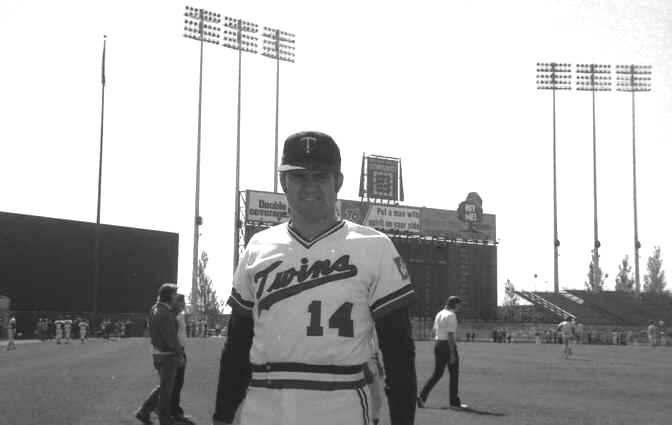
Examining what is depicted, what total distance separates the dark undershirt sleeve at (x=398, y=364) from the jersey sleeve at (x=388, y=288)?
35 mm

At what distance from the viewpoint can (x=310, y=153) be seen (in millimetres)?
3590

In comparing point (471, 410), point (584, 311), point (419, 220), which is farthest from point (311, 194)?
point (584, 311)

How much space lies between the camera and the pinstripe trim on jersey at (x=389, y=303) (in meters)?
3.41

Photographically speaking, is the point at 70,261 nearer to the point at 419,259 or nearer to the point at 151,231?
the point at 151,231

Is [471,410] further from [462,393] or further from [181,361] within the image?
[181,361]

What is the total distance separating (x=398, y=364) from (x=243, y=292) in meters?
0.78

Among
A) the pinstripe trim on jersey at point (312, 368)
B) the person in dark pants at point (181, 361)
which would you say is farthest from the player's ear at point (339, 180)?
the person in dark pants at point (181, 361)

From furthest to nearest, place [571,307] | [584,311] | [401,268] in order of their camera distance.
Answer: [571,307] → [584,311] → [401,268]

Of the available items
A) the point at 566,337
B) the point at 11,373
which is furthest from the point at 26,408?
the point at 566,337

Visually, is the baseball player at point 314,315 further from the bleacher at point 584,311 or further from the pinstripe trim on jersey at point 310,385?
the bleacher at point 584,311

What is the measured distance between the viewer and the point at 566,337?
33.9 metres

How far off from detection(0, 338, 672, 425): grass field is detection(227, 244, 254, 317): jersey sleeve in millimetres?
9239

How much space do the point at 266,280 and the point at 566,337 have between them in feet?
106

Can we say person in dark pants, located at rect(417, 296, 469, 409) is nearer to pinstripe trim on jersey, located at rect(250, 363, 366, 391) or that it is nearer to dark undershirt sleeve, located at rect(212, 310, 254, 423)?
dark undershirt sleeve, located at rect(212, 310, 254, 423)
